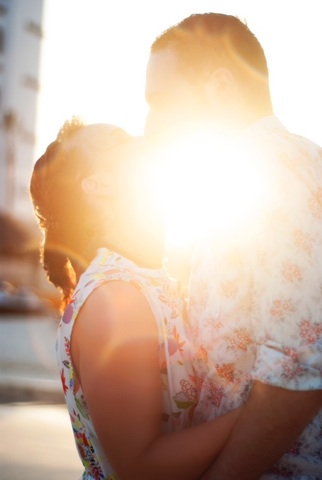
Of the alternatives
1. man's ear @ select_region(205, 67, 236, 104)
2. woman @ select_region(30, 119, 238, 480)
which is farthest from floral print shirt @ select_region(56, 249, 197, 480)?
man's ear @ select_region(205, 67, 236, 104)

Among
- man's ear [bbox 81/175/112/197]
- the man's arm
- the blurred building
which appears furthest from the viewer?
the blurred building

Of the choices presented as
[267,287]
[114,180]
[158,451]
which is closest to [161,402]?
[158,451]

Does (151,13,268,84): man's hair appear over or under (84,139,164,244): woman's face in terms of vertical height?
over

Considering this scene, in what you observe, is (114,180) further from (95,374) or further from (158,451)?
(158,451)

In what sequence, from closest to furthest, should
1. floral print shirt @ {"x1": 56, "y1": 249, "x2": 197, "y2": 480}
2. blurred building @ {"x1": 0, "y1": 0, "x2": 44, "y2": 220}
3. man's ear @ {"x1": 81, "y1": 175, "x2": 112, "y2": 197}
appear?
1. floral print shirt @ {"x1": 56, "y1": 249, "x2": 197, "y2": 480}
2. man's ear @ {"x1": 81, "y1": 175, "x2": 112, "y2": 197}
3. blurred building @ {"x1": 0, "y1": 0, "x2": 44, "y2": 220}

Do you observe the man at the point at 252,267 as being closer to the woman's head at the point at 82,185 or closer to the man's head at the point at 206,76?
the man's head at the point at 206,76

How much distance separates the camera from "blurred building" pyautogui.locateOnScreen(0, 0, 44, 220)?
6362 cm

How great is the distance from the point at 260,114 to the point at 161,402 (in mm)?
826

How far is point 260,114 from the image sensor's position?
2129 millimetres

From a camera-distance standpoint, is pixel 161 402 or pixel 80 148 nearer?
pixel 161 402

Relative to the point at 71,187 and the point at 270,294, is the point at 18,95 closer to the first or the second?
the point at 71,187

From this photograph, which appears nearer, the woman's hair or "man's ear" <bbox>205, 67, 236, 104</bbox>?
"man's ear" <bbox>205, 67, 236, 104</bbox>

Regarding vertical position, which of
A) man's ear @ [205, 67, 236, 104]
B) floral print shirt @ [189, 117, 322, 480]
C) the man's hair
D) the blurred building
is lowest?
the blurred building

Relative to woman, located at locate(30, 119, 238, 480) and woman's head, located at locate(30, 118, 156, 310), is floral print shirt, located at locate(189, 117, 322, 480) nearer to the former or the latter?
woman, located at locate(30, 119, 238, 480)
